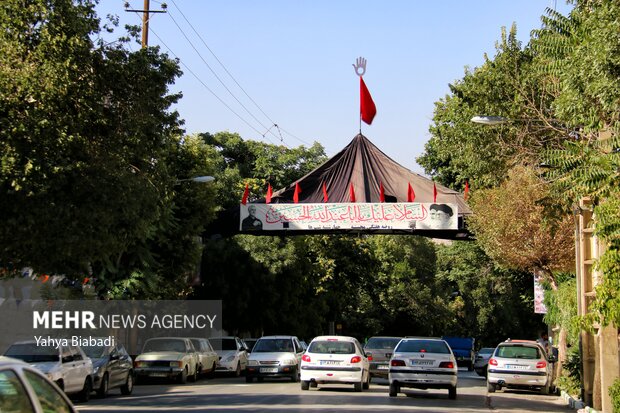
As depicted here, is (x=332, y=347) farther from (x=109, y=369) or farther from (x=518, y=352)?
(x=109, y=369)

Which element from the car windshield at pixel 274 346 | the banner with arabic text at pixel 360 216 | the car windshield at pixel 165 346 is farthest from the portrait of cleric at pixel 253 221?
the car windshield at pixel 165 346

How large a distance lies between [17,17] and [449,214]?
67.9 ft

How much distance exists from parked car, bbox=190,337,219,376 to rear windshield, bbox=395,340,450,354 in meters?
10.8

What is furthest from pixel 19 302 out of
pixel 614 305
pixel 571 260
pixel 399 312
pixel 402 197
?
pixel 399 312

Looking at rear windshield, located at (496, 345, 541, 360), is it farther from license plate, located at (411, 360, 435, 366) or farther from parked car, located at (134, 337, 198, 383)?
parked car, located at (134, 337, 198, 383)

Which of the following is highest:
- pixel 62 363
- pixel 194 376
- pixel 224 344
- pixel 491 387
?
pixel 62 363

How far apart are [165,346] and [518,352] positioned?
11.9 meters

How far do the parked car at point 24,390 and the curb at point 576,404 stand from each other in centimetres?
1516

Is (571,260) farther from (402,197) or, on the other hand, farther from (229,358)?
(229,358)

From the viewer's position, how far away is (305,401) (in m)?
21.1

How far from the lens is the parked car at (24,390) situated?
5.88 metres

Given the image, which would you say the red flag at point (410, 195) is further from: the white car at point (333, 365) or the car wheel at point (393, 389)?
the car wheel at point (393, 389)

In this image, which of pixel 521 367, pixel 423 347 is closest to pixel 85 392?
pixel 423 347

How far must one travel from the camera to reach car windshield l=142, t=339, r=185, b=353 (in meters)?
30.7
